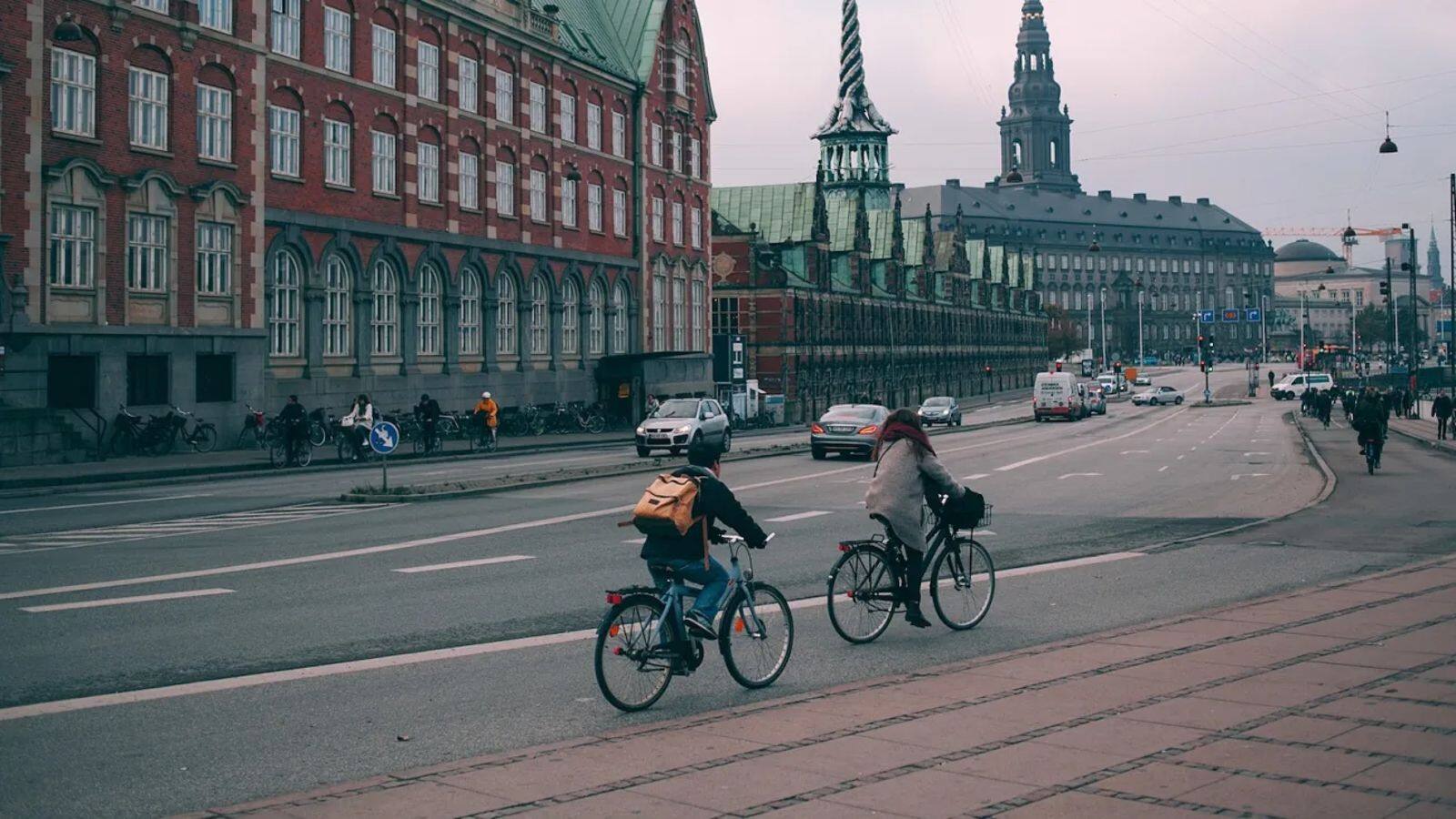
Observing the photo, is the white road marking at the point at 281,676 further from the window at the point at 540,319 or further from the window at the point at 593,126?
the window at the point at 593,126

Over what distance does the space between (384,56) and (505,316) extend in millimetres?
11646

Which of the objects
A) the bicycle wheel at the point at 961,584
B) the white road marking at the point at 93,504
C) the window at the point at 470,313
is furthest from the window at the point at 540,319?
the bicycle wheel at the point at 961,584

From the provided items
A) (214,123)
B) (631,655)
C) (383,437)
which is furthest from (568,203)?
(631,655)

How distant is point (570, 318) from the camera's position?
62.1 metres

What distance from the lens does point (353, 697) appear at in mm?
9562

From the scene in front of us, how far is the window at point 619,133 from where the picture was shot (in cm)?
6594

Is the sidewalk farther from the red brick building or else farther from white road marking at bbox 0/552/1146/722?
the red brick building

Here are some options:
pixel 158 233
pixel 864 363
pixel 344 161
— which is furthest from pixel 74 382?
pixel 864 363

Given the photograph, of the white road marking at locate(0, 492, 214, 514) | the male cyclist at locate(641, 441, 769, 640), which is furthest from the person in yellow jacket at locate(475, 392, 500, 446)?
the male cyclist at locate(641, 441, 769, 640)

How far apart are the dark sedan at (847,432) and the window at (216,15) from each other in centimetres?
2030

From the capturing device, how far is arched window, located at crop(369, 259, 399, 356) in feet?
160

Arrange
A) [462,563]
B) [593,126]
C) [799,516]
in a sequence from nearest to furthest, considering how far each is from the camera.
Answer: [462,563] → [799,516] → [593,126]

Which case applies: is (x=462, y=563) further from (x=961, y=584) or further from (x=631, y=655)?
(x=631, y=655)

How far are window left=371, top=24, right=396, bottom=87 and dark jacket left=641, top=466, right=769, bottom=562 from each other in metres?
42.5
